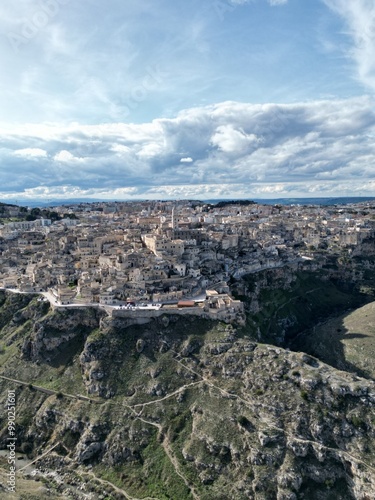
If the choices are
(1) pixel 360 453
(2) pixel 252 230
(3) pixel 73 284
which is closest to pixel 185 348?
(1) pixel 360 453

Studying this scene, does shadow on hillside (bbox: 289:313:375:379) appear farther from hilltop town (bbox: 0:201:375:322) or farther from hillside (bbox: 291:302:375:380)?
hilltop town (bbox: 0:201:375:322)

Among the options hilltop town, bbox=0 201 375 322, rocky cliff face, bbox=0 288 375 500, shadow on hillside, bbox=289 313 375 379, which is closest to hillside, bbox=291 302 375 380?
shadow on hillside, bbox=289 313 375 379

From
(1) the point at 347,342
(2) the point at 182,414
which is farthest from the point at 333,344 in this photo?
(2) the point at 182,414

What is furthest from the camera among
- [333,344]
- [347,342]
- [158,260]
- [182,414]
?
[158,260]

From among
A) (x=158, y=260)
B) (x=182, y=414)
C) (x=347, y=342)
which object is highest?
(x=158, y=260)

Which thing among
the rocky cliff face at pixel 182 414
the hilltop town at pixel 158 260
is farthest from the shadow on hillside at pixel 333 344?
the hilltop town at pixel 158 260

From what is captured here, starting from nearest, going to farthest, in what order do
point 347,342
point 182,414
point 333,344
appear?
point 182,414 < point 347,342 < point 333,344

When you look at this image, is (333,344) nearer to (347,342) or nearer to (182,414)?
(347,342)
